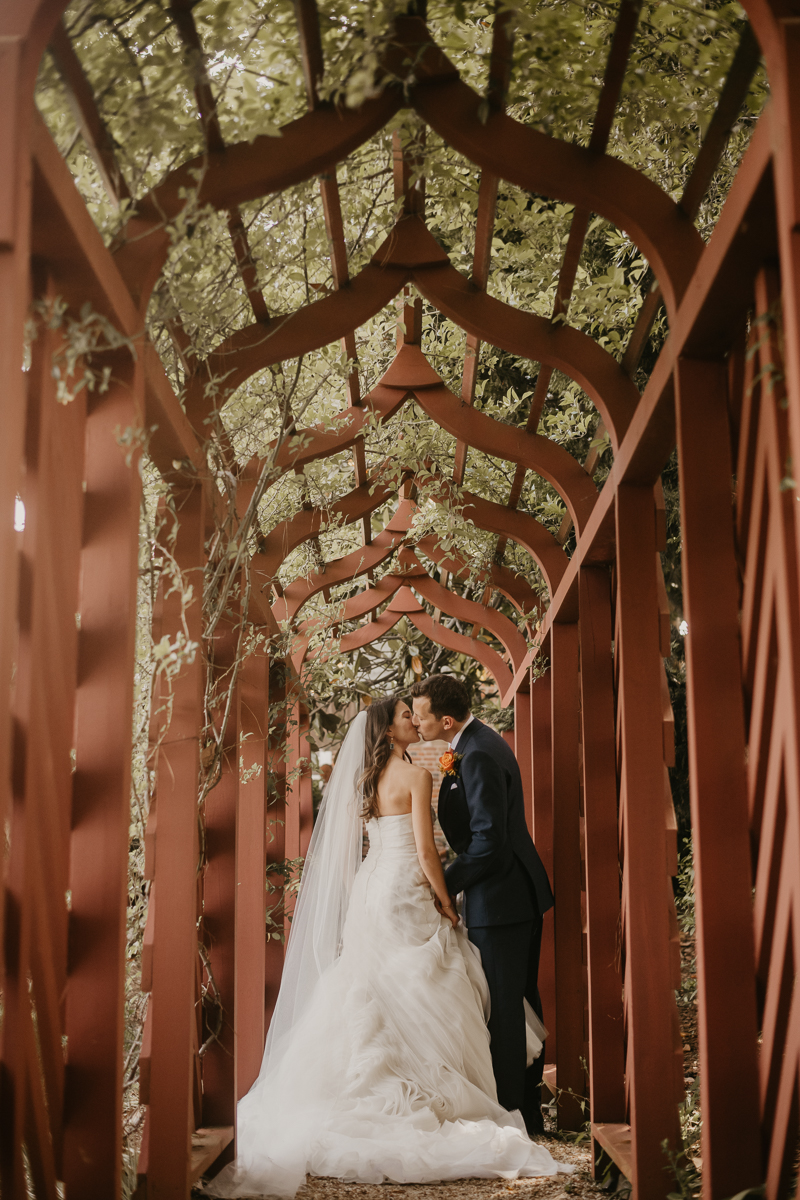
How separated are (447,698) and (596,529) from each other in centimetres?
183

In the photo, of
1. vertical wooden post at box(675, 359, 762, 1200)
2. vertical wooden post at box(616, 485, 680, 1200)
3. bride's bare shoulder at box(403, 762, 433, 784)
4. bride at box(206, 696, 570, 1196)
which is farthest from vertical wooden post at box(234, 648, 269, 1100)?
vertical wooden post at box(675, 359, 762, 1200)

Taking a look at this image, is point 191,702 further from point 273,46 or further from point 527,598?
point 527,598

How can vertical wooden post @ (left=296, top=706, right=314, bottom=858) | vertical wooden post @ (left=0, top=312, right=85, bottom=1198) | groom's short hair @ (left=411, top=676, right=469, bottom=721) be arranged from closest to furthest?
vertical wooden post @ (left=0, top=312, right=85, bottom=1198), groom's short hair @ (left=411, top=676, right=469, bottom=721), vertical wooden post @ (left=296, top=706, right=314, bottom=858)

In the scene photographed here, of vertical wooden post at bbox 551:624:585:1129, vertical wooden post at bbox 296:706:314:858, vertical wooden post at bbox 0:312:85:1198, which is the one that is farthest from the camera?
vertical wooden post at bbox 296:706:314:858

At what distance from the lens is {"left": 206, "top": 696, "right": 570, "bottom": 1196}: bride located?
352 centimetres

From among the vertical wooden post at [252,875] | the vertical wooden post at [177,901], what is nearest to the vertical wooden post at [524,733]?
the vertical wooden post at [252,875]

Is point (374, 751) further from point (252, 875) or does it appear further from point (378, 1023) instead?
point (378, 1023)

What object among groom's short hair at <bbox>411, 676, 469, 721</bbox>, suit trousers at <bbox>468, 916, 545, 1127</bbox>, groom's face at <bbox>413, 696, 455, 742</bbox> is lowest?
suit trousers at <bbox>468, 916, 545, 1127</bbox>

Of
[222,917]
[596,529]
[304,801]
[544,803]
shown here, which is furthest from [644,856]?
[304,801]

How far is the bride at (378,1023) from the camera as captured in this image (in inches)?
138

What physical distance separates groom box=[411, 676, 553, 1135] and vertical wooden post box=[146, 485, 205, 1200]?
1916 mm

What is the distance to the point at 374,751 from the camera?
17.2ft

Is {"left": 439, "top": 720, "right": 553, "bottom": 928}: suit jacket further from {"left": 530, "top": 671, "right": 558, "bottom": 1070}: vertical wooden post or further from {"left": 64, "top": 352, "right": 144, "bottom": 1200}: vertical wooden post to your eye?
{"left": 64, "top": 352, "right": 144, "bottom": 1200}: vertical wooden post

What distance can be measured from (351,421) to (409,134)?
5.95ft
